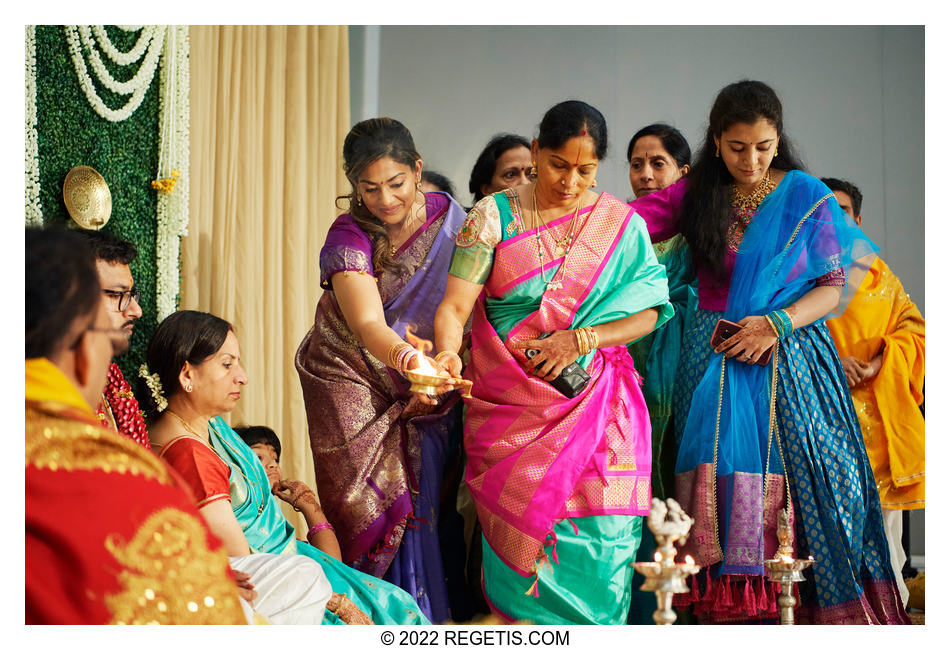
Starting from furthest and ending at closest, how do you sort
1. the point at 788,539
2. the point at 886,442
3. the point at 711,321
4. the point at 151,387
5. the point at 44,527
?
the point at 886,442, the point at 711,321, the point at 151,387, the point at 788,539, the point at 44,527

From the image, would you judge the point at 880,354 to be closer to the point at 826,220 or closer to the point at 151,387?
the point at 826,220

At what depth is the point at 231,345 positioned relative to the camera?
2678mm

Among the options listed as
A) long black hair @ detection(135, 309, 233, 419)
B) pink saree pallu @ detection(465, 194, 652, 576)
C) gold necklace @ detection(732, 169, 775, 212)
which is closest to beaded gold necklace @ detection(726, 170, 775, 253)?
gold necklace @ detection(732, 169, 775, 212)

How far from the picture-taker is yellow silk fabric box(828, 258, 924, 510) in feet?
9.91

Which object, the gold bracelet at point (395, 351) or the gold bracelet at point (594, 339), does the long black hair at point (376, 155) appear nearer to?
the gold bracelet at point (395, 351)

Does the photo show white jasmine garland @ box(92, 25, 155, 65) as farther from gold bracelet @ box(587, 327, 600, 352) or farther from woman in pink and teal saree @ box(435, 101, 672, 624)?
gold bracelet @ box(587, 327, 600, 352)

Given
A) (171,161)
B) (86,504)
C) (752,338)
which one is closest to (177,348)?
(171,161)

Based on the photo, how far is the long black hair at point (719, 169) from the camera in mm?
2691

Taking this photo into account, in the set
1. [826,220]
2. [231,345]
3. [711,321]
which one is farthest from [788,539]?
[231,345]

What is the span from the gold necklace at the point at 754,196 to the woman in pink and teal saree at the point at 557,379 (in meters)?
0.36

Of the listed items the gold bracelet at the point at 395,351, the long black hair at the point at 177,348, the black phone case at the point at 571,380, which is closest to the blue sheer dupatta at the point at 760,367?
the black phone case at the point at 571,380

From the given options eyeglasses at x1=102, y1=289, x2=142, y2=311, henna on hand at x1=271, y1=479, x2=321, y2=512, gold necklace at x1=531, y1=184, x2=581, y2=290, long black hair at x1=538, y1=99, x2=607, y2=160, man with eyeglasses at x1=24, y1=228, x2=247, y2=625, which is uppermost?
long black hair at x1=538, y1=99, x2=607, y2=160

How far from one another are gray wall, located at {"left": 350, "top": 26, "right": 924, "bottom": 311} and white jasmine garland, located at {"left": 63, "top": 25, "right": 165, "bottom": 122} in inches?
29.6

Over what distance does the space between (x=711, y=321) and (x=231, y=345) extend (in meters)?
1.33
